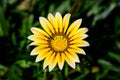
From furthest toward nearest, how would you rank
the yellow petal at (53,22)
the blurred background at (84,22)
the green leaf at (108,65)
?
the green leaf at (108,65), the blurred background at (84,22), the yellow petal at (53,22)

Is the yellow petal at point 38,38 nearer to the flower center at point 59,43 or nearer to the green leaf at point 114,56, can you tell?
the flower center at point 59,43

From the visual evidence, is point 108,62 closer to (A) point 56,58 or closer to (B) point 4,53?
(B) point 4,53

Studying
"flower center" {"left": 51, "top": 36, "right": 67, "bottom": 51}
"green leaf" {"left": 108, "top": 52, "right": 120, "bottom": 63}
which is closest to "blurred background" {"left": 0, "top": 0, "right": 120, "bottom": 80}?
"green leaf" {"left": 108, "top": 52, "right": 120, "bottom": 63}

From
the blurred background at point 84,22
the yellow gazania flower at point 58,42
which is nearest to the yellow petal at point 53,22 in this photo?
the yellow gazania flower at point 58,42

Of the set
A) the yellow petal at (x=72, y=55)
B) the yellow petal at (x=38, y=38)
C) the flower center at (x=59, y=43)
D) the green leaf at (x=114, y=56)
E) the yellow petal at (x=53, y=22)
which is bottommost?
the green leaf at (x=114, y=56)

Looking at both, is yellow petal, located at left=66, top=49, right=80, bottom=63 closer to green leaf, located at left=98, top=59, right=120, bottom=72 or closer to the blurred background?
the blurred background

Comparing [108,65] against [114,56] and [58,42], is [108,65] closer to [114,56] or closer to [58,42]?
[114,56]

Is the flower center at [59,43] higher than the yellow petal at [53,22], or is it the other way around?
the yellow petal at [53,22]

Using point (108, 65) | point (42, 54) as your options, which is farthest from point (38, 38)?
point (108, 65)
